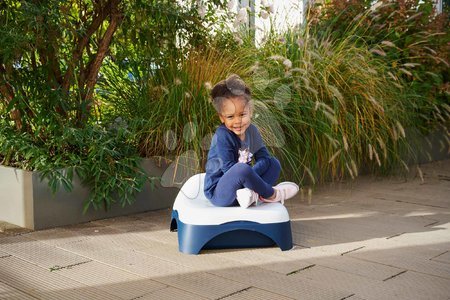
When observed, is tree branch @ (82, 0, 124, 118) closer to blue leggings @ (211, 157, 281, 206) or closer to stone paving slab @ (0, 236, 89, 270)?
stone paving slab @ (0, 236, 89, 270)

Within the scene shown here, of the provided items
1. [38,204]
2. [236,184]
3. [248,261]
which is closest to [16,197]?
[38,204]

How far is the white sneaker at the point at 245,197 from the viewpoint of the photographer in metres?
3.27

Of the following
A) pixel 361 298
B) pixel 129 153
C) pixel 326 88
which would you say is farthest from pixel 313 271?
pixel 326 88

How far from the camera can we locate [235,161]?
3.45 meters

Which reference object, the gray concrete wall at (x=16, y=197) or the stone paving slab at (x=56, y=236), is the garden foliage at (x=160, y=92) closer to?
the gray concrete wall at (x=16, y=197)

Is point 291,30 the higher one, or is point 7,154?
point 291,30

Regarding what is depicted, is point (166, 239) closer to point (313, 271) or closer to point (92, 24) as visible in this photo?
point (313, 271)

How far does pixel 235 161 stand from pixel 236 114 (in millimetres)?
244

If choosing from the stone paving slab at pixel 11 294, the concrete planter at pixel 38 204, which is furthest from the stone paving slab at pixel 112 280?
the concrete planter at pixel 38 204

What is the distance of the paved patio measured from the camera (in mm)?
2732

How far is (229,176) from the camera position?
131 inches

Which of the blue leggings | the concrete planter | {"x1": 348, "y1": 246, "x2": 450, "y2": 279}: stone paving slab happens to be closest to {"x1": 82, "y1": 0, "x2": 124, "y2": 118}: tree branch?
the concrete planter

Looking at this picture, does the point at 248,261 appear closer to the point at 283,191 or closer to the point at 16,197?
the point at 283,191

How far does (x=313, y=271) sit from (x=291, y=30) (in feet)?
9.33
